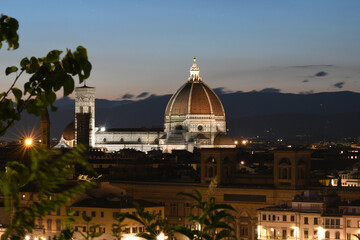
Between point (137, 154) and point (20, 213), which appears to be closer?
point (20, 213)

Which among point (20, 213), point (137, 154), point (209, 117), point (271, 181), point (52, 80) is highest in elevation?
point (209, 117)

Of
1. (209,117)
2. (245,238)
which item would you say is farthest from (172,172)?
(209,117)

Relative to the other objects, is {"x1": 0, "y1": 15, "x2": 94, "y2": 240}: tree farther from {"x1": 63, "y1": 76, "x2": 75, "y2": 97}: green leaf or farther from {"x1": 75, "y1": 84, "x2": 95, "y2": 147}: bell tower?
{"x1": 75, "y1": 84, "x2": 95, "y2": 147}: bell tower

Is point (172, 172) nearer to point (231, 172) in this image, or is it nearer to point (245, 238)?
point (231, 172)

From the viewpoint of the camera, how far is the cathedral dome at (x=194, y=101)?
135250mm

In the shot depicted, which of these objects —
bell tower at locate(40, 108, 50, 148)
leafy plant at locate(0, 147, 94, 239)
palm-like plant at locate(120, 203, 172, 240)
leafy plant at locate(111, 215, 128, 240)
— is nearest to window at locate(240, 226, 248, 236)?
leafy plant at locate(111, 215, 128, 240)

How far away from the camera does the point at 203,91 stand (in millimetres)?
136750

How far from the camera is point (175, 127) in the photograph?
136125mm

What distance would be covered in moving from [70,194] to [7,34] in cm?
143

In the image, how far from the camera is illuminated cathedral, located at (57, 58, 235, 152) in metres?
132

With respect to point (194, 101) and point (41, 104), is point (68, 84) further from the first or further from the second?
point (194, 101)

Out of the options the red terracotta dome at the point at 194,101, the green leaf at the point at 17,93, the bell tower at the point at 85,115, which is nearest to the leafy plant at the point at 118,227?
the green leaf at the point at 17,93

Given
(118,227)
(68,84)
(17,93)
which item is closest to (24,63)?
(17,93)

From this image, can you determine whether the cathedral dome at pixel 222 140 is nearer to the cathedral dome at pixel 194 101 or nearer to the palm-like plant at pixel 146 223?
the cathedral dome at pixel 194 101
